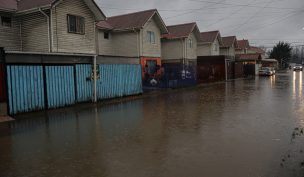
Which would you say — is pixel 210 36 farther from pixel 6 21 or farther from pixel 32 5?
pixel 6 21

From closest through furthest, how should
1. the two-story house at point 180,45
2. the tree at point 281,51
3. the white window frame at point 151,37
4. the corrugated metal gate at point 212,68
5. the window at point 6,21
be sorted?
the window at point 6,21 → the white window frame at point 151,37 → the two-story house at point 180,45 → the corrugated metal gate at point 212,68 → the tree at point 281,51

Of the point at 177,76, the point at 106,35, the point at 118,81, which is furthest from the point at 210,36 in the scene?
the point at 118,81

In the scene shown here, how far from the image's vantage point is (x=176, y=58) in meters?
36.3

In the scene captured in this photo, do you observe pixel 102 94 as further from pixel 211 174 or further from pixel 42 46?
pixel 211 174

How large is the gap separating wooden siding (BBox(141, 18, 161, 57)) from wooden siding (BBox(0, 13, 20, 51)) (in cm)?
1110

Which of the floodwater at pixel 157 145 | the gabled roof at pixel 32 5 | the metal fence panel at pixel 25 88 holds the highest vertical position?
the gabled roof at pixel 32 5

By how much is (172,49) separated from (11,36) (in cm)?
2057

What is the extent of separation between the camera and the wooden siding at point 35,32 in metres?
19.4

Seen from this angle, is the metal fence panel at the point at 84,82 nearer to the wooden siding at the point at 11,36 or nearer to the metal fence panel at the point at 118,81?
the metal fence panel at the point at 118,81

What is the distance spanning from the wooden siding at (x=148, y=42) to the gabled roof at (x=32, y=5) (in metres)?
6.66

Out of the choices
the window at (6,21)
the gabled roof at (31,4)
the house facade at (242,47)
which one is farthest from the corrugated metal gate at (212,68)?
the house facade at (242,47)

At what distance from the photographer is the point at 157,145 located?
7398mm

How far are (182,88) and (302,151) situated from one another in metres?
19.8

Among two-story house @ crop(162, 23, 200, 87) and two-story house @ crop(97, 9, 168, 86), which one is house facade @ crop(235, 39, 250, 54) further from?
two-story house @ crop(97, 9, 168, 86)
